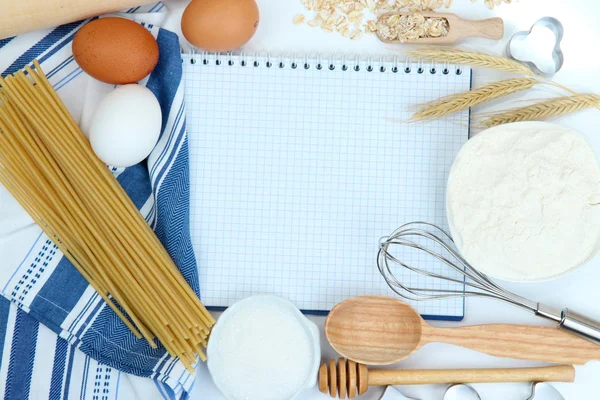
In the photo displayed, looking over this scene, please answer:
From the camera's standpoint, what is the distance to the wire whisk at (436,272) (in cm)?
74

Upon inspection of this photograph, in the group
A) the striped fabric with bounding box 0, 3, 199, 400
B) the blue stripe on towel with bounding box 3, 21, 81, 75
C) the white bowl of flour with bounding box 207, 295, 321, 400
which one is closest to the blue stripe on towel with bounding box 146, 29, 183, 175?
the striped fabric with bounding box 0, 3, 199, 400

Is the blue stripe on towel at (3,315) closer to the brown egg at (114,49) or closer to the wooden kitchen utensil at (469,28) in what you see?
the brown egg at (114,49)

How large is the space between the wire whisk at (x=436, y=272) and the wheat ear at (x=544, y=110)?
0.16m

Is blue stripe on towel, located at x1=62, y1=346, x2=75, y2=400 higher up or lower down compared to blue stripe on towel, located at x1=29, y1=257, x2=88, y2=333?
lower down

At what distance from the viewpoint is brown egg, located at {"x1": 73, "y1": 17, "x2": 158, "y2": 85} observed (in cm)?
70

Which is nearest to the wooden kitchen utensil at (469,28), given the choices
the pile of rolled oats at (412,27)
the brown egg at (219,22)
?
the pile of rolled oats at (412,27)

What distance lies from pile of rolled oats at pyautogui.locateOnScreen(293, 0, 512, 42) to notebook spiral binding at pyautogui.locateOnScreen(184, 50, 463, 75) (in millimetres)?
35

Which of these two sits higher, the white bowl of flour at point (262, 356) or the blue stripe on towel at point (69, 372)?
the white bowl of flour at point (262, 356)

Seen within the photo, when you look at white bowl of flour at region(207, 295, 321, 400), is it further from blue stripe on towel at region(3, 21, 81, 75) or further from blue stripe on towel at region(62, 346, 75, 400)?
blue stripe on towel at region(3, 21, 81, 75)

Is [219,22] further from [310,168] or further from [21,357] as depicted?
[21,357]

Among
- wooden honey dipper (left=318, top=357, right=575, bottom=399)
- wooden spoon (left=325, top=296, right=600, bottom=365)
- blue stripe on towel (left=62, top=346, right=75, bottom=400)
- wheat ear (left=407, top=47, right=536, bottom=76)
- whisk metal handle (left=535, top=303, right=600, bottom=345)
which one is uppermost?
wheat ear (left=407, top=47, right=536, bottom=76)

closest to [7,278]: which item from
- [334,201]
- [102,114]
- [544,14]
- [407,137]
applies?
[102,114]

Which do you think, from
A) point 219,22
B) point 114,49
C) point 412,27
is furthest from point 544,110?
point 114,49

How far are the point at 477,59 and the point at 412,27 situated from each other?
10cm
